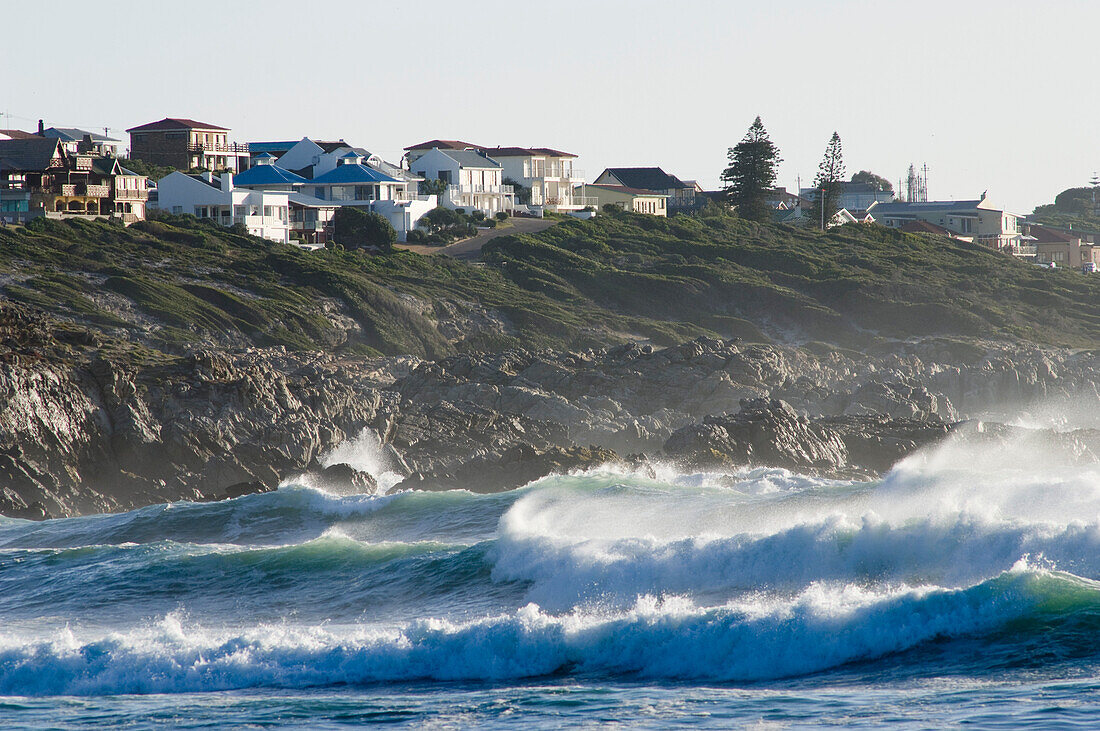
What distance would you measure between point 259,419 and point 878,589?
17235 millimetres

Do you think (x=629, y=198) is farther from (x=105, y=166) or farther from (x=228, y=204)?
(x=105, y=166)

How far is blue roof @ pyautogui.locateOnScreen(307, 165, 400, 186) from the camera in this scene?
→ 76481mm

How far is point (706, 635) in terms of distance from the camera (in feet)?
41.5

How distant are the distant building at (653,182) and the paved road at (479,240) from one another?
2807 centimetres

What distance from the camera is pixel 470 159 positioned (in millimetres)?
87312

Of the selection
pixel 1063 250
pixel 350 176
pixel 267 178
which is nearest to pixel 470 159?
pixel 350 176

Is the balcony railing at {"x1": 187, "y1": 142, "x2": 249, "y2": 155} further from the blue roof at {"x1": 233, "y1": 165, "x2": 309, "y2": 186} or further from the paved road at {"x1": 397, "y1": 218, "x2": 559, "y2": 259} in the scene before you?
the paved road at {"x1": 397, "y1": 218, "x2": 559, "y2": 259}

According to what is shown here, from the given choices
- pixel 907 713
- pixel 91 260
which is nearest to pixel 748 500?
pixel 907 713

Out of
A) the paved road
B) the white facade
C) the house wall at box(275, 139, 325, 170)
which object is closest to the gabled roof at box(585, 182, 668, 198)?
the white facade

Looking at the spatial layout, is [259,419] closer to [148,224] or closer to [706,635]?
[706,635]

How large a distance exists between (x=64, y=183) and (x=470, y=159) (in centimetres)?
3097

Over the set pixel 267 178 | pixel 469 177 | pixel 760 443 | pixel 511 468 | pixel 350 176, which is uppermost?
pixel 469 177

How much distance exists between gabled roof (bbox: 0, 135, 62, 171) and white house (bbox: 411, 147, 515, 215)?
26.5 m

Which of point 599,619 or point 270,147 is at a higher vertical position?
point 270,147
